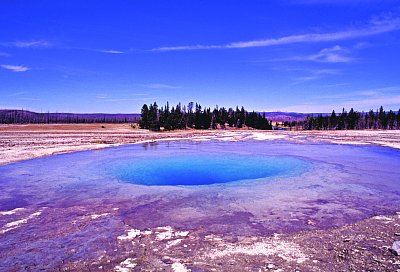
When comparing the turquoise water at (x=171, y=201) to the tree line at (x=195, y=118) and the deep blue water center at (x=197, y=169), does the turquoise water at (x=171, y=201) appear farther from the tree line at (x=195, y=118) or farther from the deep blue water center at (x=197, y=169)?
the tree line at (x=195, y=118)

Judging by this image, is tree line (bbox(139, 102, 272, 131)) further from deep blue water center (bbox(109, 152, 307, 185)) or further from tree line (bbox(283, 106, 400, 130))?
deep blue water center (bbox(109, 152, 307, 185))

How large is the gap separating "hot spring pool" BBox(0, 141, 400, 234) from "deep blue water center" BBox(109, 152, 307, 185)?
0.06 meters

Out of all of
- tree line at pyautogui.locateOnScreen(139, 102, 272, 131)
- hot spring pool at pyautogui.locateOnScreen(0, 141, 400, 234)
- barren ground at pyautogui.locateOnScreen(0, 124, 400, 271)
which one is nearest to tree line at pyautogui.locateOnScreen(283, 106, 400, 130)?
tree line at pyautogui.locateOnScreen(139, 102, 272, 131)

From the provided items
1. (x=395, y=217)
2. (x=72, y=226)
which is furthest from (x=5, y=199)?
(x=395, y=217)

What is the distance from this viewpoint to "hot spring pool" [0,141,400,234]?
29.7 ft

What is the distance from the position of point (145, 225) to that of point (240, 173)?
32.8ft

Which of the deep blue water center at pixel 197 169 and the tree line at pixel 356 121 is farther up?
the tree line at pixel 356 121

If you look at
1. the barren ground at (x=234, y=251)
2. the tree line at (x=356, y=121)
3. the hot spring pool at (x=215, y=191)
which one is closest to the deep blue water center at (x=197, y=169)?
the hot spring pool at (x=215, y=191)

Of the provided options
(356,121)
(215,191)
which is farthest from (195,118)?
(215,191)

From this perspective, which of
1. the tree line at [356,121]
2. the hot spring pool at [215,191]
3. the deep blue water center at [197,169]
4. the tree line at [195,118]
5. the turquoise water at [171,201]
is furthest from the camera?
the tree line at [356,121]

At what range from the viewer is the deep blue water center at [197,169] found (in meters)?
15.7

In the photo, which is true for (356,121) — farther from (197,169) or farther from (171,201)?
(171,201)

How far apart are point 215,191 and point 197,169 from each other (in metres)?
6.58

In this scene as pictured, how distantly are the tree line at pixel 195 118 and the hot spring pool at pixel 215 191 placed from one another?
55.7m
